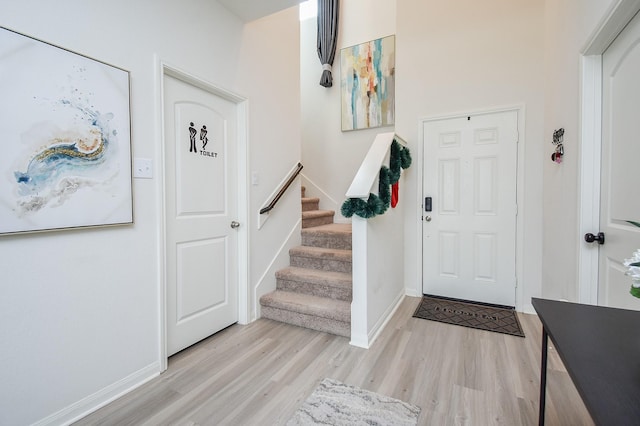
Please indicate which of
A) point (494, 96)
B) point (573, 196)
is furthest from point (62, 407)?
point (494, 96)

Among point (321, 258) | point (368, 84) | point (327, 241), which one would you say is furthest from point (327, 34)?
point (321, 258)

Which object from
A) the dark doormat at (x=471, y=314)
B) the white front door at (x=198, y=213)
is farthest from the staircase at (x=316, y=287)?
the dark doormat at (x=471, y=314)

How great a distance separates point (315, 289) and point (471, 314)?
1.54m

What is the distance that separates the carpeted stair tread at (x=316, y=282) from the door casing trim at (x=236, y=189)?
17.5 inches

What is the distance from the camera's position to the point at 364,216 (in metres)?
2.12

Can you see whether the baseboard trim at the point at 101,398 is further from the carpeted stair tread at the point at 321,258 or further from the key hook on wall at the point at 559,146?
the key hook on wall at the point at 559,146

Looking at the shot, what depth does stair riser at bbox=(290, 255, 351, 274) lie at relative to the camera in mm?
2836

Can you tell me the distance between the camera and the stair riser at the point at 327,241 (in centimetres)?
303

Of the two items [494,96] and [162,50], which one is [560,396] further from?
[162,50]

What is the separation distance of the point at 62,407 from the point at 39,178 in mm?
1151

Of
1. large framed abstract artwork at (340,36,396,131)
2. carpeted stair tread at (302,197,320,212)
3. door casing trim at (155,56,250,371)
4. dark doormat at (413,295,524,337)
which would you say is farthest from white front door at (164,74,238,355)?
large framed abstract artwork at (340,36,396,131)

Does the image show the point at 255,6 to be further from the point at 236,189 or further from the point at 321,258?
the point at 321,258

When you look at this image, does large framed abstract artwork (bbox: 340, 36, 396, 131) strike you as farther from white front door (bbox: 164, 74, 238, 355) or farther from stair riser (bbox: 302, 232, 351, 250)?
white front door (bbox: 164, 74, 238, 355)

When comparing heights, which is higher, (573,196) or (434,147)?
(434,147)
